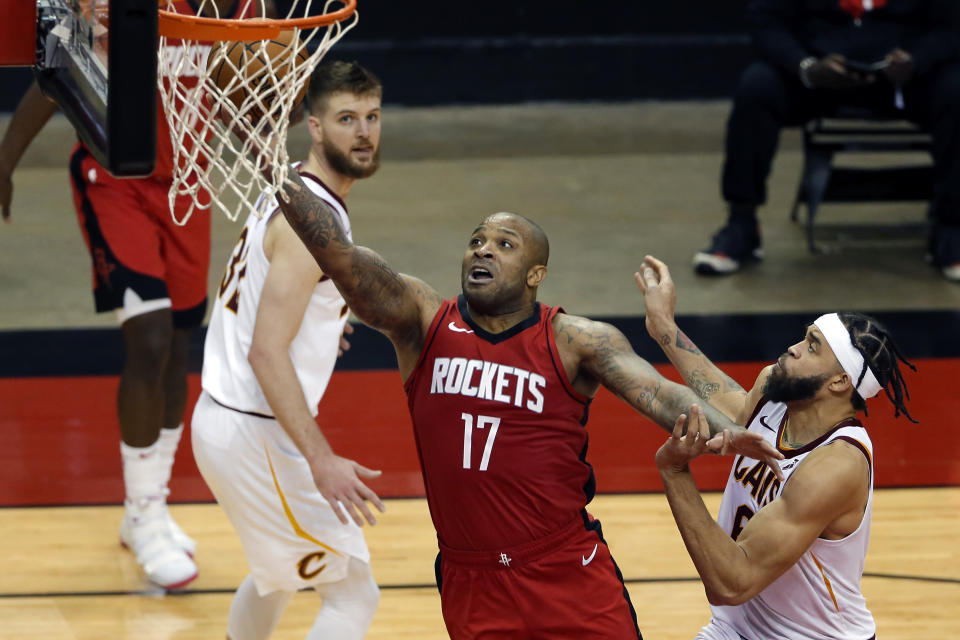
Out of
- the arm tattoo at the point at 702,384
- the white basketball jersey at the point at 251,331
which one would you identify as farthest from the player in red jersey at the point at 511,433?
the white basketball jersey at the point at 251,331

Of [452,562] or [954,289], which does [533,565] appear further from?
[954,289]

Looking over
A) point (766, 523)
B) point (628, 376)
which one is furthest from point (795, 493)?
point (628, 376)

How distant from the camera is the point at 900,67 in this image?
24.9 ft

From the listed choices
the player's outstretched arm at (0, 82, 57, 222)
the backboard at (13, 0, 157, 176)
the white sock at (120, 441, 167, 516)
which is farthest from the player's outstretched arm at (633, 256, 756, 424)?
the player's outstretched arm at (0, 82, 57, 222)

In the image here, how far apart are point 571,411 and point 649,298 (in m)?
0.47

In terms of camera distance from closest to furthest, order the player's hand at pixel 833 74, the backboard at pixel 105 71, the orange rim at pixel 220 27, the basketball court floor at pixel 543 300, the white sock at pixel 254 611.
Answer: the backboard at pixel 105 71 < the orange rim at pixel 220 27 < the white sock at pixel 254 611 < the basketball court floor at pixel 543 300 < the player's hand at pixel 833 74

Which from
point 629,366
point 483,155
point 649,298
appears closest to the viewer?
point 629,366

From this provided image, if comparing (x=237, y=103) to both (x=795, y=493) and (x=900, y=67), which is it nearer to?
(x=795, y=493)

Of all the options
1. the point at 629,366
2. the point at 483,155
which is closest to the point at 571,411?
the point at 629,366

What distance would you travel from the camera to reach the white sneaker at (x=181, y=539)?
4.66 meters

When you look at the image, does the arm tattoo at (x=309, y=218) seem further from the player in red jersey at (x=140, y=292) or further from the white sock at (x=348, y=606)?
the player in red jersey at (x=140, y=292)

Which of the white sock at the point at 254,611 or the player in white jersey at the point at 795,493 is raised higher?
the player in white jersey at the point at 795,493

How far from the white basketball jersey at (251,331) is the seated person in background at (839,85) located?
4459 mm

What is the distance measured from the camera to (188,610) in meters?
4.39
